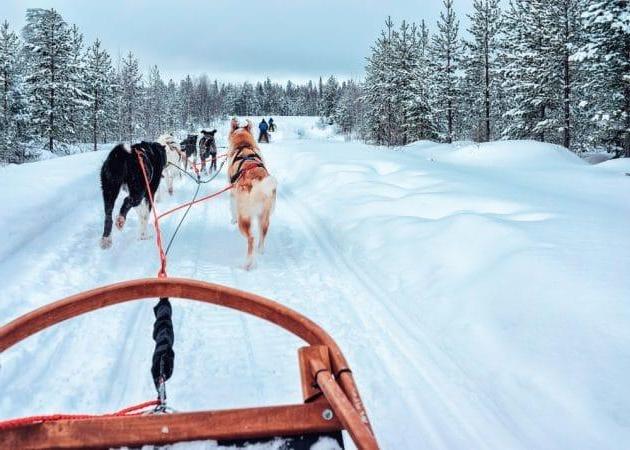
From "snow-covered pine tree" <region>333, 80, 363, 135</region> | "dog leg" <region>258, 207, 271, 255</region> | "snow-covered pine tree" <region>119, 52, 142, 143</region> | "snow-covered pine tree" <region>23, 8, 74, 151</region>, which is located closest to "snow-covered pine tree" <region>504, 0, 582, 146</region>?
"dog leg" <region>258, 207, 271, 255</region>

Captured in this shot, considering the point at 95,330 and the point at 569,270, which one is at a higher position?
the point at 569,270

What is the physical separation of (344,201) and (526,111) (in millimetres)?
22243

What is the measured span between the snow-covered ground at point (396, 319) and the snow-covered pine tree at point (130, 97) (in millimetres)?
43005

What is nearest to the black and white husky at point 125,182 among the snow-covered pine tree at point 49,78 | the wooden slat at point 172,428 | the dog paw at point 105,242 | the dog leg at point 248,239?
the dog paw at point 105,242

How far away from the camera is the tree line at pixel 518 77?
18.0 meters

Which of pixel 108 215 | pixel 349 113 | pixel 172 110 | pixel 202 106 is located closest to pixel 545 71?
pixel 108 215

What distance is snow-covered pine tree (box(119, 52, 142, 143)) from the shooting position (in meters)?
45.5

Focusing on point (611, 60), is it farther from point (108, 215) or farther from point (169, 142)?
point (108, 215)

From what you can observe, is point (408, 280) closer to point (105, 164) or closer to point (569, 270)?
point (569, 270)

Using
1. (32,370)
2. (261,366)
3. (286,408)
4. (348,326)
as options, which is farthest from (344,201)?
(286,408)

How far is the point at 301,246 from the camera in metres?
5.93

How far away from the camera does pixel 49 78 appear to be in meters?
27.5

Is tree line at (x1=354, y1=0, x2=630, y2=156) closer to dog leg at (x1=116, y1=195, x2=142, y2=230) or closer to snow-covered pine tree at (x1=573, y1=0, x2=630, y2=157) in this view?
snow-covered pine tree at (x1=573, y1=0, x2=630, y2=157)

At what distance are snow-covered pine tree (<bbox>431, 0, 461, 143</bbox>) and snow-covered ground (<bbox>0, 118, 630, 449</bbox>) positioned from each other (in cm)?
2846
